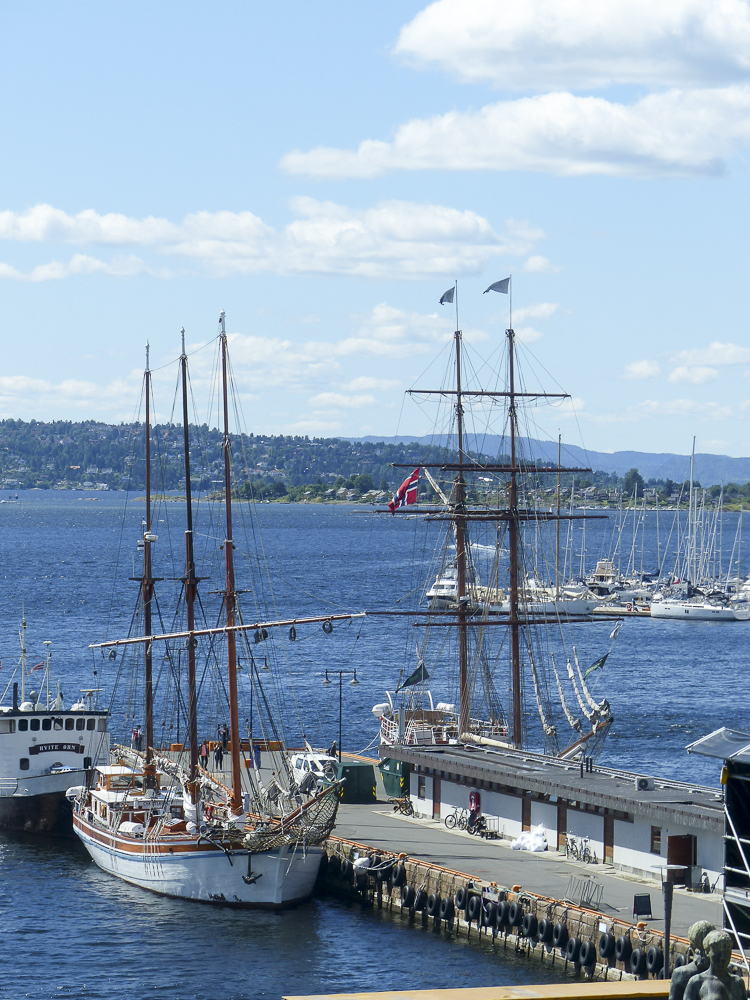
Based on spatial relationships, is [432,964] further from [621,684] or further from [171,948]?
[621,684]

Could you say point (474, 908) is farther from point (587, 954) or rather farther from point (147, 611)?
point (147, 611)

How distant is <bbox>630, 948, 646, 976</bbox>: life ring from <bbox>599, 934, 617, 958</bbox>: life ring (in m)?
0.91

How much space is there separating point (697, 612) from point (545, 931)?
4863 inches

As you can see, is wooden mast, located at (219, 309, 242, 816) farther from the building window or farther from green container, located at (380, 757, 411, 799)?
the building window

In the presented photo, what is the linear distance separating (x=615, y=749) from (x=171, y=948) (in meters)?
40.1

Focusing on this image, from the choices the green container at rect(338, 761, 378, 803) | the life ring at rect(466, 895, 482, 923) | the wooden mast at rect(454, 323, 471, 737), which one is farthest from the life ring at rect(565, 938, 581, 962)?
the wooden mast at rect(454, 323, 471, 737)

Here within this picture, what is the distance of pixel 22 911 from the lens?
49125mm

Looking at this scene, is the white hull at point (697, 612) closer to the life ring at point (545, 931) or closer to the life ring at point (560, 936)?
the life ring at point (545, 931)

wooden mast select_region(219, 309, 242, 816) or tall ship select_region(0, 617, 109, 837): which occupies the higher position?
wooden mast select_region(219, 309, 242, 816)

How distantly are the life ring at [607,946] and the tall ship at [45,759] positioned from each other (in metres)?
27.9

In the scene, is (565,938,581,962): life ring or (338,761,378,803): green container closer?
(565,938,581,962): life ring

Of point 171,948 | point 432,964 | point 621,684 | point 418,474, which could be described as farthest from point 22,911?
point 621,684

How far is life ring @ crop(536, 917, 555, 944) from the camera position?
40.8 meters

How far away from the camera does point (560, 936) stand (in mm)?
40500
